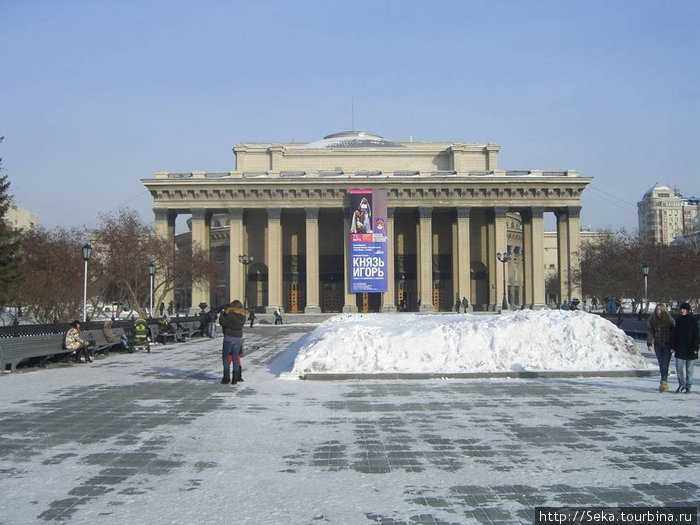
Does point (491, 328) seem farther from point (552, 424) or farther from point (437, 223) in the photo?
point (437, 223)

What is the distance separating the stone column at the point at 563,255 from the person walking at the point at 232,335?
55538 mm

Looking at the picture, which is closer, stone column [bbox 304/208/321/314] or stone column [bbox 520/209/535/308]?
stone column [bbox 304/208/321/314]

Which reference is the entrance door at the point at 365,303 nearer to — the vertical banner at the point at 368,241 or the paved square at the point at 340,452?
the vertical banner at the point at 368,241

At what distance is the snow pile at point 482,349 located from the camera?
1619 centimetres

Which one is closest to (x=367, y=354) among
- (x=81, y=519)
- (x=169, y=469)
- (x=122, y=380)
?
(x=122, y=380)

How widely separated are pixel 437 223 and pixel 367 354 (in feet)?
190

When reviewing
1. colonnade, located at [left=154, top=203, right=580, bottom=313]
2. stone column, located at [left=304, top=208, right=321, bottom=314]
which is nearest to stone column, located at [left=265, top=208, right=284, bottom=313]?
colonnade, located at [left=154, top=203, right=580, bottom=313]

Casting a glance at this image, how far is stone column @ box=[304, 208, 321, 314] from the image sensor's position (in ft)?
218

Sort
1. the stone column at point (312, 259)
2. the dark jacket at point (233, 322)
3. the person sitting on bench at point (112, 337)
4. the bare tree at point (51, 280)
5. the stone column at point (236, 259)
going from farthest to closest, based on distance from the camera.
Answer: the stone column at point (312, 259)
the stone column at point (236, 259)
the bare tree at point (51, 280)
the person sitting on bench at point (112, 337)
the dark jacket at point (233, 322)

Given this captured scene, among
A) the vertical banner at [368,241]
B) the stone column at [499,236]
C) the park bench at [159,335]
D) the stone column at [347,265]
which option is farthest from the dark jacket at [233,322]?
the stone column at [499,236]

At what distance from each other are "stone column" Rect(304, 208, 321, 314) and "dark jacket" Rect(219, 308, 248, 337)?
50.8 metres

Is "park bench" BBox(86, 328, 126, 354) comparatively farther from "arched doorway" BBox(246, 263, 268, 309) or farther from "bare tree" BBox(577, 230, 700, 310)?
"arched doorway" BBox(246, 263, 268, 309)

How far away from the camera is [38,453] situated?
827 centimetres

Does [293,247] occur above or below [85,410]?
above
